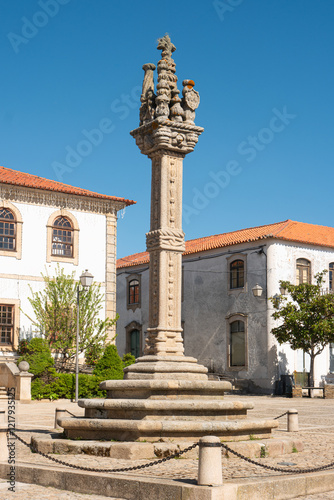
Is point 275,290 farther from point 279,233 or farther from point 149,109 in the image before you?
point 149,109

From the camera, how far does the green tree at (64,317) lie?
26953 millimetres

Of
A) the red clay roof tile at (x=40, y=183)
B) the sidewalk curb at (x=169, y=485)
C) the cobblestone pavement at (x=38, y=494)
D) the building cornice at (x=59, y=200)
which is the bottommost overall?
the cobblestone pavement at (x=38, y=494)

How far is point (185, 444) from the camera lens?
895cm

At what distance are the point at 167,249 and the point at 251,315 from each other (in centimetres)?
2230

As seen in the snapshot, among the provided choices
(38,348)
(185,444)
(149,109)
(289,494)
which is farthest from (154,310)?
(38,348)

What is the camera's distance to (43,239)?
2797 centimetres

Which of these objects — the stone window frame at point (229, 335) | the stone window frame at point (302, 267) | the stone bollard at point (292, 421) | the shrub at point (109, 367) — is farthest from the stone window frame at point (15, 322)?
the stone bollard at point (292, 421)

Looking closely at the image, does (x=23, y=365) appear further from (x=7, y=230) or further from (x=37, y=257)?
(x=7, y=230)

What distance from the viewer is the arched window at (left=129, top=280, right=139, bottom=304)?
4028 centimetres

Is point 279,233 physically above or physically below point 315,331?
above

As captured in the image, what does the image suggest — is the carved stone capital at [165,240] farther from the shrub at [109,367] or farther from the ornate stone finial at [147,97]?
the shrub at [109,367]

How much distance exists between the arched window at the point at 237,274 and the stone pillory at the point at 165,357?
73.2 feet

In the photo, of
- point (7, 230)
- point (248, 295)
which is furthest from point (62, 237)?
→ point (248, 295)

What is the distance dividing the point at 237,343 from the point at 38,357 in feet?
39.4
